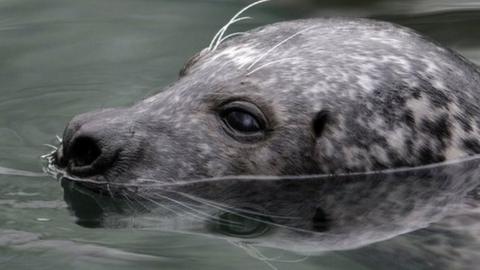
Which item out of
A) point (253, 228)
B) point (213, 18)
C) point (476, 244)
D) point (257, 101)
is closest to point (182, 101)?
point (257, 101)

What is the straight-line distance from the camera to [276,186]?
20.1 ft

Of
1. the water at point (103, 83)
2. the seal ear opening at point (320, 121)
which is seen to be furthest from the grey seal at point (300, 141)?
the water at point (103, 83)

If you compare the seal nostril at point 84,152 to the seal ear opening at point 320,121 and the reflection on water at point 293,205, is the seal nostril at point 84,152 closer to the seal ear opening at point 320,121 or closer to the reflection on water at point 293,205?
the reflection on water at point 293,205

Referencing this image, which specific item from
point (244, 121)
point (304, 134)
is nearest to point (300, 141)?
point (304, 134)

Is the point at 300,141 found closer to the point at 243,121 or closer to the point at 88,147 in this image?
the point at 243,121

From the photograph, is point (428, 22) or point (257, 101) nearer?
point (257, 101)

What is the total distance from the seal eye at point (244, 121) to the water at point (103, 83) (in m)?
0.70

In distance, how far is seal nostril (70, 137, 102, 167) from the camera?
593 cm

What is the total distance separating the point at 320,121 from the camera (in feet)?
20.0

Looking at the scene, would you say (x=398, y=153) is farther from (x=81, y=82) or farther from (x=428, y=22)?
(x=428, y=22)

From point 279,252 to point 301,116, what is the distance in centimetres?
86

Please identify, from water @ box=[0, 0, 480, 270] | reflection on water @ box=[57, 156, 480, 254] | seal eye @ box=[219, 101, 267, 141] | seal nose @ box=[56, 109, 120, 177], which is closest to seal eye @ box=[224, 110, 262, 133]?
seal eye @ box=[219, 101, 267, 141]

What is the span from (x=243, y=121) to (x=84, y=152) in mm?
709

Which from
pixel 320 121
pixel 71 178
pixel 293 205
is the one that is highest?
pixel 320 121
